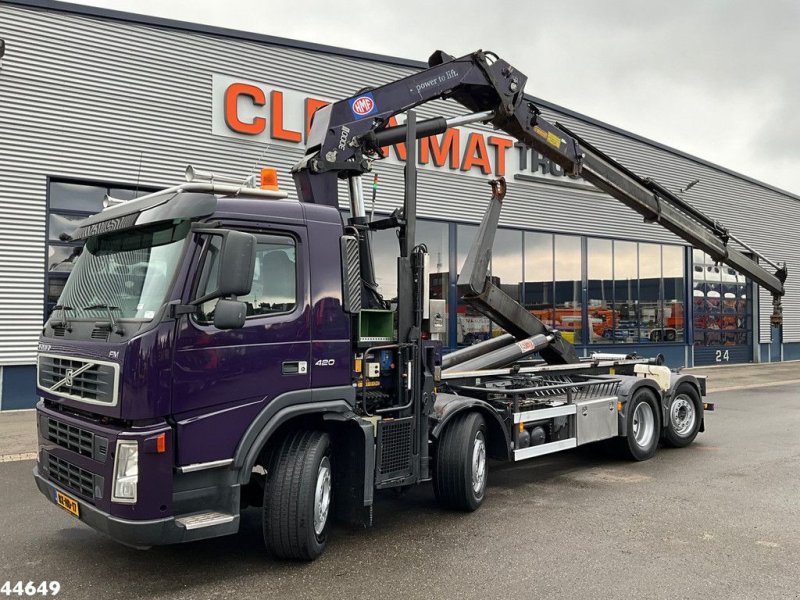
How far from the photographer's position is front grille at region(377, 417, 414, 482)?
17.2 ft

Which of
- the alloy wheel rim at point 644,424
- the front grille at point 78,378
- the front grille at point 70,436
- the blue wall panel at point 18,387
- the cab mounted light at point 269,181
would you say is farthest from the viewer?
the blue wall panel at point 18,387

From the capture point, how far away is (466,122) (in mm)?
6766

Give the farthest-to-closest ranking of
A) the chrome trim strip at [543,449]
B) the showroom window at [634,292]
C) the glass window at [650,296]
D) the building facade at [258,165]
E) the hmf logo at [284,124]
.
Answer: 1. the glass window at [650,296]
2. the showroom window at [634,292]
3. the hmf logo at [284,124]
4. the building facade at [258,165]
5. the chrome trim strip at [543,449]

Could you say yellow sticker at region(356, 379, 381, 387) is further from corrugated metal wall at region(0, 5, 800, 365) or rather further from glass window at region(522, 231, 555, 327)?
glass window at region(522, 231, 555, 327)

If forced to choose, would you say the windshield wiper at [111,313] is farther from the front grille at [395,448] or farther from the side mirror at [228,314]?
the front grille at [395,448]

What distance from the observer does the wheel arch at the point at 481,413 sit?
588 cm

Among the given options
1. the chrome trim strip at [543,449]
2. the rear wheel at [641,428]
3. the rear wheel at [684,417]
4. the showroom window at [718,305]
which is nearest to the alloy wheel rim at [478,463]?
the chrome trim strip at [543,449]

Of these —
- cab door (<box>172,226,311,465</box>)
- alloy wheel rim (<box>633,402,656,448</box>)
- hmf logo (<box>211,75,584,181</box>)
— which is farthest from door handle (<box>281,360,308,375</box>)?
hmf logo (<box>211,75,584,181</box>)

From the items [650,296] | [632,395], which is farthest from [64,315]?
[650,296]

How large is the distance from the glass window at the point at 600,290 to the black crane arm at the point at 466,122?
928 cm

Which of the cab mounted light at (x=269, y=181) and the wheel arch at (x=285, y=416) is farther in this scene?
the cab mounted light at (x=269, y=181)

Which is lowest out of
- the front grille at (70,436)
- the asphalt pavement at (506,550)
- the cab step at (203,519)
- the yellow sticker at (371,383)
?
the asphalt pavement at (506,550)

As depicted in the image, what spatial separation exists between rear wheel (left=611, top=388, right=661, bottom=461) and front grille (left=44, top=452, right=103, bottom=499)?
6.32 meters

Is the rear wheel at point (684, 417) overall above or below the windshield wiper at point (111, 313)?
below
